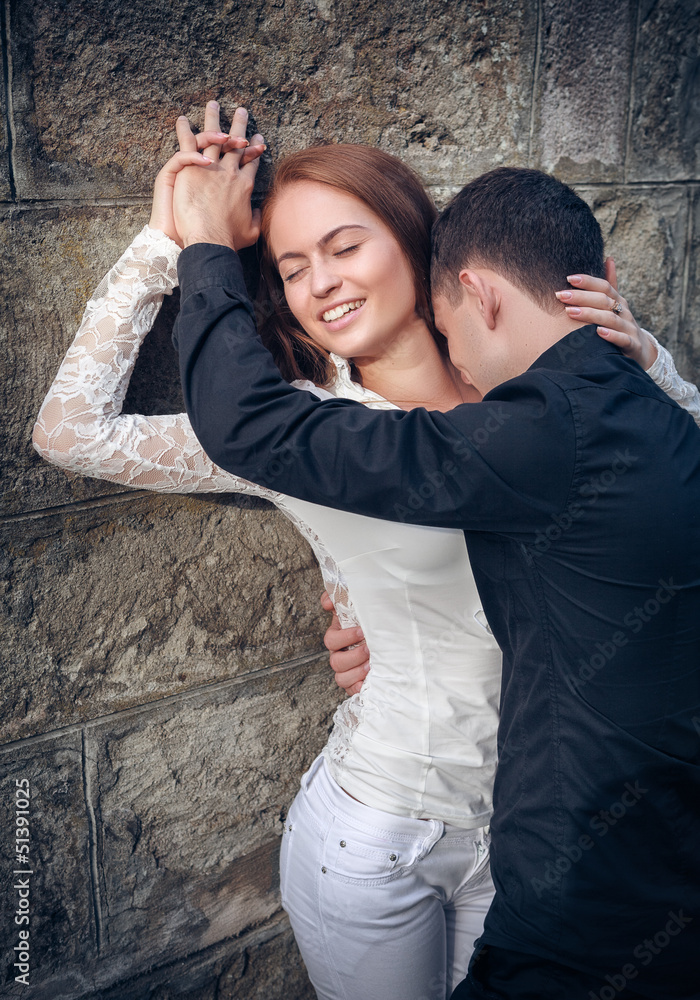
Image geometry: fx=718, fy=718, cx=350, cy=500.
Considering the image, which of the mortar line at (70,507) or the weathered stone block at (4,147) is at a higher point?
the weathered stone block at (4,147)

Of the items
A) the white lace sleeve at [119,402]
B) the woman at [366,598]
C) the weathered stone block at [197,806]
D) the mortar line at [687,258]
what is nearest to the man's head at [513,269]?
the woman at [366,598]

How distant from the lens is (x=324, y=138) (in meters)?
1.95

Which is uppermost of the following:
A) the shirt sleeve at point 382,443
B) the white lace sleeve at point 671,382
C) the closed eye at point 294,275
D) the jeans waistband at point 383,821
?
the closed eye at point 294,275

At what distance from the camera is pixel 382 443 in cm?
125

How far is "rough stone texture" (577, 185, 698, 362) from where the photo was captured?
97.0 inches

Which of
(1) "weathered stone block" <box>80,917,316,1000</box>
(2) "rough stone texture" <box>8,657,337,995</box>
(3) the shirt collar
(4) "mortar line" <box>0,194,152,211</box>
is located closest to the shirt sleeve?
(3) the shirt collar

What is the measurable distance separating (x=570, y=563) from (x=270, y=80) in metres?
1.44

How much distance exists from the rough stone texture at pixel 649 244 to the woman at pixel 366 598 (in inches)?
37.0

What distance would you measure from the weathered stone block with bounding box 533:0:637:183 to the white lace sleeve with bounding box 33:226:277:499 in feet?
4.54

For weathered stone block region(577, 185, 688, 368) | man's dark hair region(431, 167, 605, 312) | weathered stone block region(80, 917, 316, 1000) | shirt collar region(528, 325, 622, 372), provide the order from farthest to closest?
weathered stone block region(577, 185, 688, 368) < weathered stone block region(80, 917, 316, 1000) < man's dark hair region(431, 167, 605, 312) < shirt collar region(528, 325, 622, 372)

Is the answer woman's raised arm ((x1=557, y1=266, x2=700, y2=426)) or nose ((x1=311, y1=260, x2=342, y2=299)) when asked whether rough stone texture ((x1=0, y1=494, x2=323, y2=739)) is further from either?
woman's raised arm ((x1=557, y1=266, x2=700, y2=426))

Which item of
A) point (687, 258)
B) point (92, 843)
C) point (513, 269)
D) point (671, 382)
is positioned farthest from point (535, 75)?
point (92, 843)

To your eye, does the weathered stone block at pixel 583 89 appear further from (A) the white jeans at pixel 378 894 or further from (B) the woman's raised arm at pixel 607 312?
(A) the white jeans at pixel 378 894

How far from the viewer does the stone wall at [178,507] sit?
163 cm
